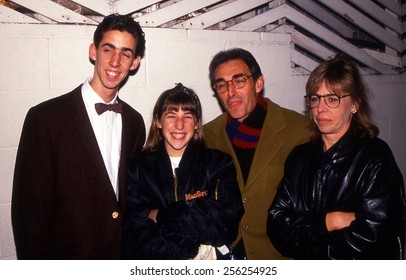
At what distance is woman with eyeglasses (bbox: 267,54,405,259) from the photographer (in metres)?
1.56

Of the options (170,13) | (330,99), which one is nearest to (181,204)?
→ (330,99)

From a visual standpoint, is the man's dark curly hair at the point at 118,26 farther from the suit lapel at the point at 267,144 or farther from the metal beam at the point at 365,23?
the metal beam at the point at 365,23

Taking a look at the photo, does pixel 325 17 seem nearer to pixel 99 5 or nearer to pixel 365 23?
pixel 365 23

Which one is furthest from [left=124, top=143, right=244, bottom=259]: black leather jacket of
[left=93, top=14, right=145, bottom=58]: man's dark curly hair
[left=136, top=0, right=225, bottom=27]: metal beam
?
[left=136, top=0, right=225, bottom=27]: metal beam

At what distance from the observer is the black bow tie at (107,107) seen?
1.83m

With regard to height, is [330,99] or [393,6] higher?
[393,6]

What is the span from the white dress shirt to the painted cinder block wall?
1.13 feet

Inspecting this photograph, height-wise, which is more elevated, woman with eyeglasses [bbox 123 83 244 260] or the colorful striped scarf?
the colorful striped scarf

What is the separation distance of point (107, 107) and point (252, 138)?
842mm

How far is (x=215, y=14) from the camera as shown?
8.16 feet

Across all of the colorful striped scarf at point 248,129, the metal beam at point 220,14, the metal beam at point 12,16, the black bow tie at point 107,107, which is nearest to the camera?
the black bow tie at point 107,107

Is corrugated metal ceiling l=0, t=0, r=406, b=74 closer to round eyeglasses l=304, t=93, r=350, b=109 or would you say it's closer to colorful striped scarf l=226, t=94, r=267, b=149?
colorful striped scarf l=226, t=94, r=267, b=149

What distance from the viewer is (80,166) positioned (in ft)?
5.79

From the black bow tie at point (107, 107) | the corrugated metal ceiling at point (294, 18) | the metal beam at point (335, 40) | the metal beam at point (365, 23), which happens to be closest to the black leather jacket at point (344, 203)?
the black bow tie at point (107, 107)
